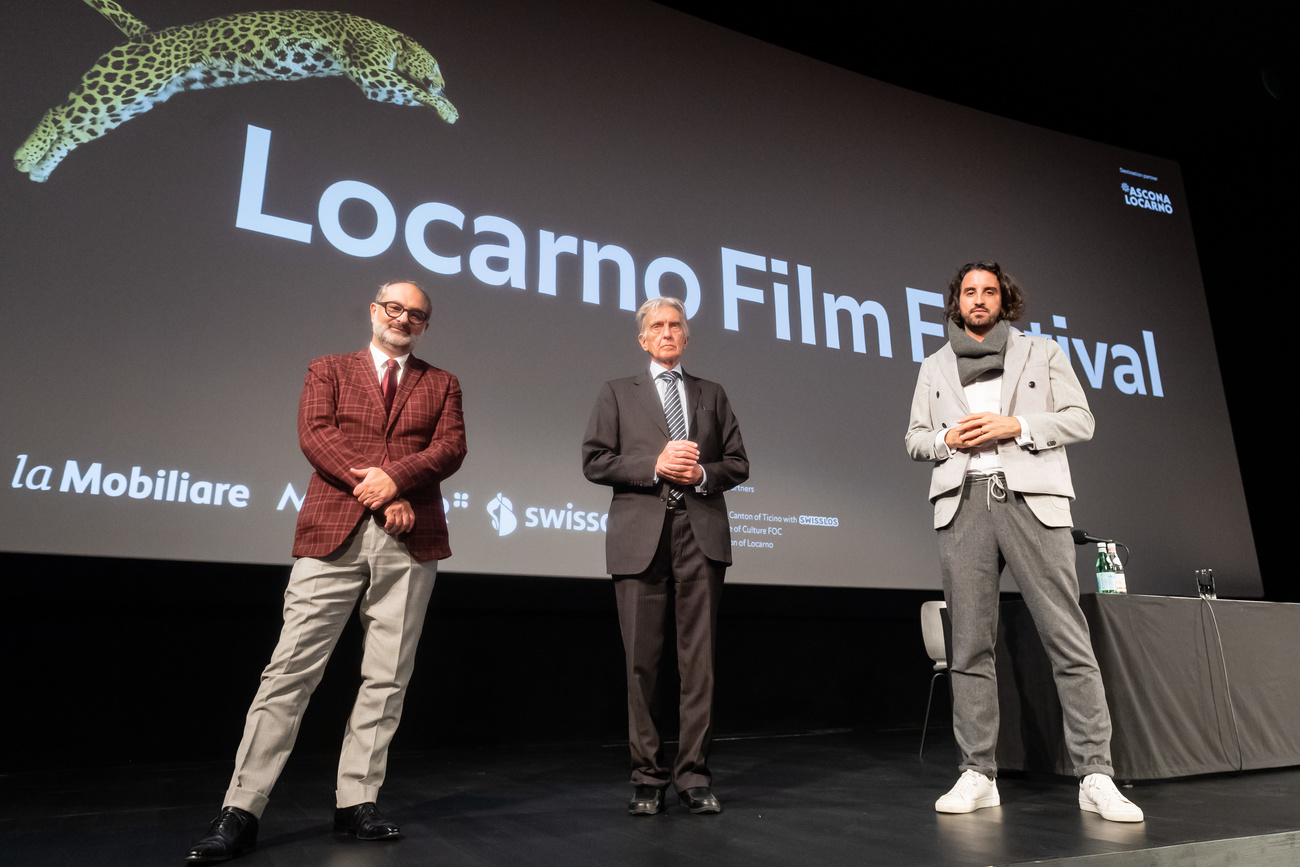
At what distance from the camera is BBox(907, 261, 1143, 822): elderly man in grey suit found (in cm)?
206

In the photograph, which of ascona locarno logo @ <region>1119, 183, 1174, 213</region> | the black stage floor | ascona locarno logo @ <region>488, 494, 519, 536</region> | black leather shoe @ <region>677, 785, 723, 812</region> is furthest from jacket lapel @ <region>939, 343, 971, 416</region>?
ascona locarno logo @ <region>1119, 183, 1174, 213</region>

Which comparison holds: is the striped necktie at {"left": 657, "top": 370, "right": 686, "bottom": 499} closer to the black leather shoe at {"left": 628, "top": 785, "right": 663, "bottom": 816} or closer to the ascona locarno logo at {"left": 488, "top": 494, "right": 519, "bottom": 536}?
the black leather shoe at {"left": 628, "top": 785, "right": 663, "bottom": 816}

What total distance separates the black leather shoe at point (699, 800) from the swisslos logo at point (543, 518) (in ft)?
4.13

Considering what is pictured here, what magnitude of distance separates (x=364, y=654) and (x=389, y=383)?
66cm

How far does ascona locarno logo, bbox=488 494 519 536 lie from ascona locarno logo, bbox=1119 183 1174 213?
4350mm

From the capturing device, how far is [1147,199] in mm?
5176

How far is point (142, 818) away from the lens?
2.04m

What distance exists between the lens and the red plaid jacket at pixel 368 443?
6.11 ft

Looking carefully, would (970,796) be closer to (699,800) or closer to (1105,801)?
(1105,801)

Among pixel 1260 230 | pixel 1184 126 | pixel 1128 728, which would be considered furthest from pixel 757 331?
pixel 1260 230

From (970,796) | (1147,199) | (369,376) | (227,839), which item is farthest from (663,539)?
(1147,199)

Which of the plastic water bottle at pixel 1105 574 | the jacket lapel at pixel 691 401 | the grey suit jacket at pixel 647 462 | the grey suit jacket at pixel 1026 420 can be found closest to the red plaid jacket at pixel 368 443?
the grey suit jacket at pixel 647 462

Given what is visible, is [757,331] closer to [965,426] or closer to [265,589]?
[965,426]

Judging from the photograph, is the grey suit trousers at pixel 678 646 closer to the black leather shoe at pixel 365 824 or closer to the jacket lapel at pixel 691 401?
the jacket lapel at pixel 691 401
